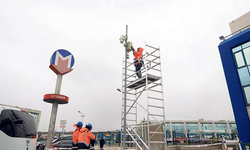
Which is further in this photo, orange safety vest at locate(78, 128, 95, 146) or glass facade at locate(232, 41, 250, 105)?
glass facade at locate(232, 41, 250, 105)

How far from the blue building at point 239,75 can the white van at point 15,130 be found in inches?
581

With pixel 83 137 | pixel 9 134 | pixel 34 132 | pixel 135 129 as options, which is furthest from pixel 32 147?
pixel 135 129

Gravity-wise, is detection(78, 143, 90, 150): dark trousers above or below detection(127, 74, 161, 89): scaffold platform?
below

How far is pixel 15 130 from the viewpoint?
4.42 meters

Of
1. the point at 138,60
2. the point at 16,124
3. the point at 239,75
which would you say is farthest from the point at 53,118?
the point at 239,75

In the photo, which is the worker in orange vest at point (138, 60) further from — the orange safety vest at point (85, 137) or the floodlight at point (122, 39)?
the orange safety vest at point (85, 137)

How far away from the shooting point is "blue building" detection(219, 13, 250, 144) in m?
12.7

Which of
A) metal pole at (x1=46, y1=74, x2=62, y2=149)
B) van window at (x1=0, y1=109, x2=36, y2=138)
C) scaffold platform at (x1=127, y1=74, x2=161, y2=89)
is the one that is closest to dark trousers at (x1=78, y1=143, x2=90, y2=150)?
van window at (x1=0, y1=109, x2=36, y2=138)

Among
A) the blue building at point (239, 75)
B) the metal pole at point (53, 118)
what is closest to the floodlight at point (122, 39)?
the blue building at point (239, 75)

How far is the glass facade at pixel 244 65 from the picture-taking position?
43.0 feet

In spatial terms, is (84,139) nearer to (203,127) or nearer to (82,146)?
(82,146)

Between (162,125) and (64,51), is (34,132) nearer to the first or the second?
(162,125)

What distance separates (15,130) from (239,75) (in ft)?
53.3

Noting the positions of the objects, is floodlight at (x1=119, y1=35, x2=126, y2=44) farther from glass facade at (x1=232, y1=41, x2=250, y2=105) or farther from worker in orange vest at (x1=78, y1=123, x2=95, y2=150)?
glass facade at (x1=232, y1=41, x2=250, y2=105)
